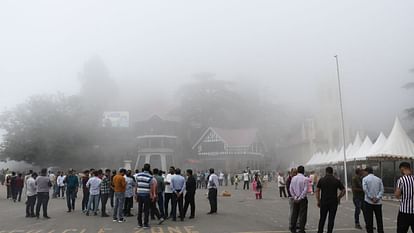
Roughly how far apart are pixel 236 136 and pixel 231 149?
2.93m

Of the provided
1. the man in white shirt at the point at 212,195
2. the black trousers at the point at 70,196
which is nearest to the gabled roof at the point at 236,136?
the black trousers at the point at 70,196

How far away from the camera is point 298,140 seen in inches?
2982

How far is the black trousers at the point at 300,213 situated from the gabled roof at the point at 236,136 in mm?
57398

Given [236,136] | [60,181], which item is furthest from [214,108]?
[60,181]

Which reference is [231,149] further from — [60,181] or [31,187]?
[31,187]

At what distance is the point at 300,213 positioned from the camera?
1094 centimetres

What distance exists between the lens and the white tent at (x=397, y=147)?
22703 mm

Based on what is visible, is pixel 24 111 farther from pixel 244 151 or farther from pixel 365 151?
pixel 365 151

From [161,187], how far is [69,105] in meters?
51.4

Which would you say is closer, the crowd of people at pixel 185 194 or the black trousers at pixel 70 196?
the crowd of people at pixel 185 194

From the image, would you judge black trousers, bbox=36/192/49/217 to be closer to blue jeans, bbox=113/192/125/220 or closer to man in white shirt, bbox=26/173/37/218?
man in white shirt, bbox=26/173/37/218

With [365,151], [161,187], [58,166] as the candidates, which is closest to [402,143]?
[365,151]

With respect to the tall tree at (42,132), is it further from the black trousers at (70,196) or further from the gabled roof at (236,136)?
the black trousers at (70,196)

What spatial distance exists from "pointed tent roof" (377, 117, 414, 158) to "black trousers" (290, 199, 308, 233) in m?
13.3
